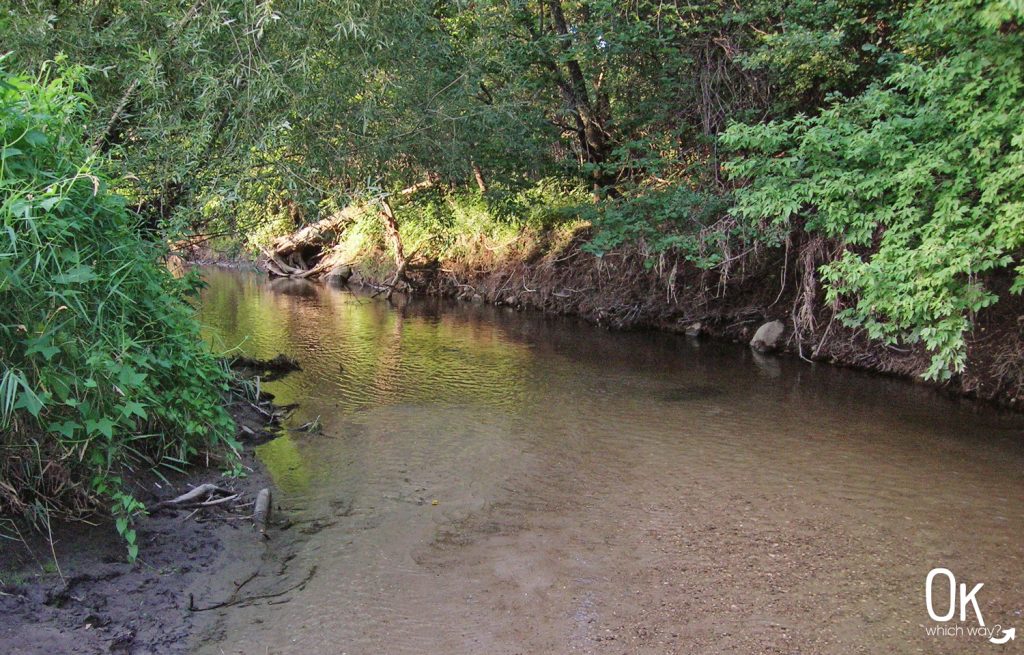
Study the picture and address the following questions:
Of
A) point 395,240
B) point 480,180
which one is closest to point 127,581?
point 480,180

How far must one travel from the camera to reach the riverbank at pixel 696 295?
30.9 feet

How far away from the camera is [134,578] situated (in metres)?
4.23

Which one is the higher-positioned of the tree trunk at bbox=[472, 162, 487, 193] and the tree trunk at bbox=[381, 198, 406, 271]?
the tree trunk at bbox=[472, 162, 487, 193]

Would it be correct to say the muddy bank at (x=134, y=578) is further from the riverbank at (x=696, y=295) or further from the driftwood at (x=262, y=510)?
the riverbank at (x=696, y=295)

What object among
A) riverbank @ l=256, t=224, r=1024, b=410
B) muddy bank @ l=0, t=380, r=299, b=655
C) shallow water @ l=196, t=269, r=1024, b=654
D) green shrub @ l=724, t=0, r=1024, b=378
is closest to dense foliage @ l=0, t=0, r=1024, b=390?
green shrub @ l=724, t=0, r=1024, b=378

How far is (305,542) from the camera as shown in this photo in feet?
17.1

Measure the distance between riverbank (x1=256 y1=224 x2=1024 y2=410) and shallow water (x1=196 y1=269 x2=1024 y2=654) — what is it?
0.53 metres

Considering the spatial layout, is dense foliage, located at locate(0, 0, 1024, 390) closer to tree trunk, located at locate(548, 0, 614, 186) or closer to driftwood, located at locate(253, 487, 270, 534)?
tree trunk, located at locate(548, 0, 614, 186)

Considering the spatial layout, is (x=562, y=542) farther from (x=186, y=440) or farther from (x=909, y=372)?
(x=909, y=372)

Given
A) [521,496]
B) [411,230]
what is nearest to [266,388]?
[521,496]

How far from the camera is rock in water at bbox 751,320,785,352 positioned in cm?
1245

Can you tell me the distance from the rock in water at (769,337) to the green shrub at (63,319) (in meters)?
9.97

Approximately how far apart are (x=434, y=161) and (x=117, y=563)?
6898 millimetres

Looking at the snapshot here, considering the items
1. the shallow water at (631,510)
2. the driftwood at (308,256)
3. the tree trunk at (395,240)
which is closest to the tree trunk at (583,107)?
the shallow water at (631,510)
